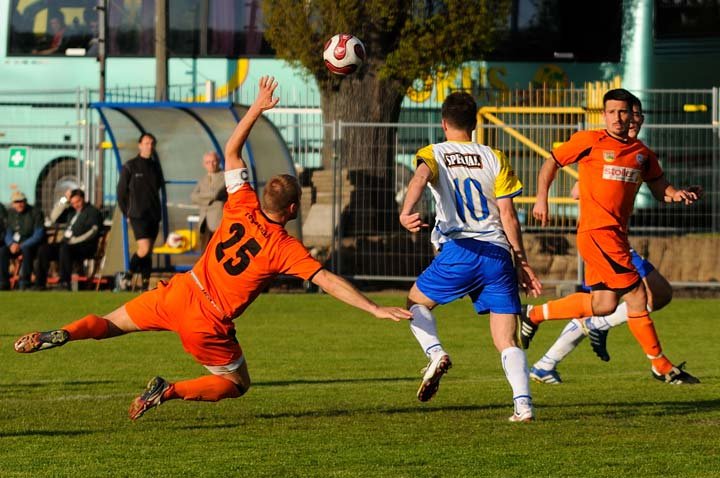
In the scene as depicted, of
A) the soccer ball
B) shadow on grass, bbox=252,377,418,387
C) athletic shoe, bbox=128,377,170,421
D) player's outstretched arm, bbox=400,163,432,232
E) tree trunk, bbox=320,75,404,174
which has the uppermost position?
tree trunk, bbox=320,75,404,174

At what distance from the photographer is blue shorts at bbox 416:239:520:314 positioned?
29.0 feet

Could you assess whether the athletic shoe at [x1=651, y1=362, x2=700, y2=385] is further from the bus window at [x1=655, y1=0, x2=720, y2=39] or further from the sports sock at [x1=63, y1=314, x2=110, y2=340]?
the bus window at [x1=655, y1=0, x2=720, y2=39]

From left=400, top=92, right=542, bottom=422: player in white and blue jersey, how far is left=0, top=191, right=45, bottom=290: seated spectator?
41.8 feet

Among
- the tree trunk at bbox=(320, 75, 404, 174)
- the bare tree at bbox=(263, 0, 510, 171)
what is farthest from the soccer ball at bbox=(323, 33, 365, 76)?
the tree trunk at bbox=(320, 75, 404, 174)

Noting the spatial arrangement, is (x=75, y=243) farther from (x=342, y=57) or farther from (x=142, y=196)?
(x=342, y=57)

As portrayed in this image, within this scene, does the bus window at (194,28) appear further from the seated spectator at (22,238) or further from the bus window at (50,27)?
the seated spectator at (22,238)

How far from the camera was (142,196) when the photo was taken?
64.0 feet

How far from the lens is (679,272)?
20453mm

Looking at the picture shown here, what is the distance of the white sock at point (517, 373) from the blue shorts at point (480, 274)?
31 centimetres

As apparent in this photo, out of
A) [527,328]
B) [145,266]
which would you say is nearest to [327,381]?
[527,328]

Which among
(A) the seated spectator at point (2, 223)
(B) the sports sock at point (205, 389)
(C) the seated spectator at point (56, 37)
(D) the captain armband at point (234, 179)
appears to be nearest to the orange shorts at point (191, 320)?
(B) the sports sock at point (205, 389)

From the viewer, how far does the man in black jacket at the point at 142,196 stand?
1952 cm

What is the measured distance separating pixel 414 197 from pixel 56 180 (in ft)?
54.9

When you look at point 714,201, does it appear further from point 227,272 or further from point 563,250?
point 227,272
